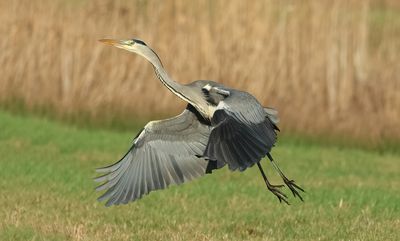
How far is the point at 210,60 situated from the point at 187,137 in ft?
20.0

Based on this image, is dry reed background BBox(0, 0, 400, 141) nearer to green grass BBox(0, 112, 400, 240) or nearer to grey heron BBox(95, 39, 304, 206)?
green grass BBox(0, 112, 400, 240)

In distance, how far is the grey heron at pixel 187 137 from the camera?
22.2ft

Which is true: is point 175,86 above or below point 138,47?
below

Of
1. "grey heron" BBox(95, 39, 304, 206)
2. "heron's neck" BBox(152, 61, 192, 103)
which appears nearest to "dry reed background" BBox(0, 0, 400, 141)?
"grey heron" BBox(95, 39, 304, 206)

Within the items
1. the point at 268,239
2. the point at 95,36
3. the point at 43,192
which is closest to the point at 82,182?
the point at 43,192

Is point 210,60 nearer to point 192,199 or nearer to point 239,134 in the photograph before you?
point 192,199

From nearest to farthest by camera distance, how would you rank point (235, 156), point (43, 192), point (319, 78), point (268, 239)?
point (235, 156) → point (268, 239) → point (43, 192) → point (319, 78)

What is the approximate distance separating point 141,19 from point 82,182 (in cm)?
478

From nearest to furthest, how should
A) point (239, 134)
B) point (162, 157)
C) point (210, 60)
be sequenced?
point (239, 134)
point (162, 157)
point (210, 60)

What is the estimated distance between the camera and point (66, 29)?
1405cm

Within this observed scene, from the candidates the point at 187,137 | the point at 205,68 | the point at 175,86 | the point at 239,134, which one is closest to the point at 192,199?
the point at 187,137

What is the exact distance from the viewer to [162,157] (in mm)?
7668

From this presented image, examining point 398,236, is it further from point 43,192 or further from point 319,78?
point 319,78

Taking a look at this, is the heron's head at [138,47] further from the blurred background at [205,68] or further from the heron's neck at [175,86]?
the blurred background at [205,68]
